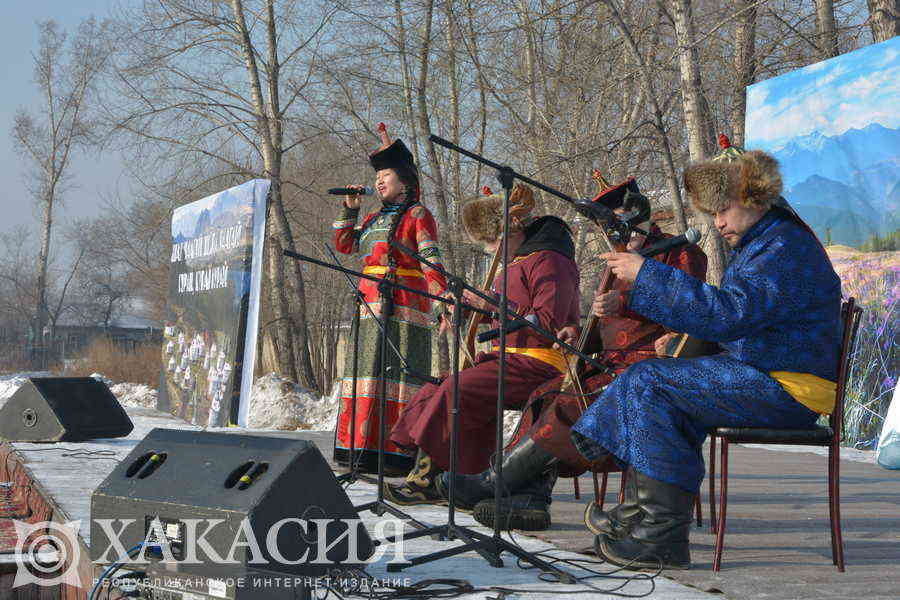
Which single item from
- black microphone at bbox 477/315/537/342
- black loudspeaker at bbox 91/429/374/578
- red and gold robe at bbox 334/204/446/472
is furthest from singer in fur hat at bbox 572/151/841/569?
red and gold robe at bbox 334/204/446/472

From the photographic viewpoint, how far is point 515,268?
4.10 metres

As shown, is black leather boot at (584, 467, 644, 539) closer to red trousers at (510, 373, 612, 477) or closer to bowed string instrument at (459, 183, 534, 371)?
red trousers at (510, 373, 612, 477)

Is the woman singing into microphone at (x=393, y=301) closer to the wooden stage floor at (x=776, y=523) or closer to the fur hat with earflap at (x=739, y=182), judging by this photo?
the wooden stage floor at (x=776, y=523)

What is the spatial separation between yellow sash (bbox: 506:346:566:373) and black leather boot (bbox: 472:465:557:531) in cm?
53

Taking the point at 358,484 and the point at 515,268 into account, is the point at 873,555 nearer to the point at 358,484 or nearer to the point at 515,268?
the point at 515,268

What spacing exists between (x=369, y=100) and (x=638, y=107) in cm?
364

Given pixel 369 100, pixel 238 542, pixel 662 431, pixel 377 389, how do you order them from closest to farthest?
pixel 238 542
pixel 662 431
pixel 377 389
pixel 369 100

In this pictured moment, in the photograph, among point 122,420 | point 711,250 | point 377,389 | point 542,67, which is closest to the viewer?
point 377,389

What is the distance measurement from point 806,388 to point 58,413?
4.82 meters

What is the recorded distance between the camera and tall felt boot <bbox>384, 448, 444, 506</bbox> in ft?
13.5

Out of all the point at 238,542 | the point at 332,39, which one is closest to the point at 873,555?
the point at 238,542

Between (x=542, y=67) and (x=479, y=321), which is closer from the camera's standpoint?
(x=479, y=321)

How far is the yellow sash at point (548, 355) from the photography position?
13.0ft

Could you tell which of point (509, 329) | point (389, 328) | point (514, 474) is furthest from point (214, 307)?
point (509, 329)
